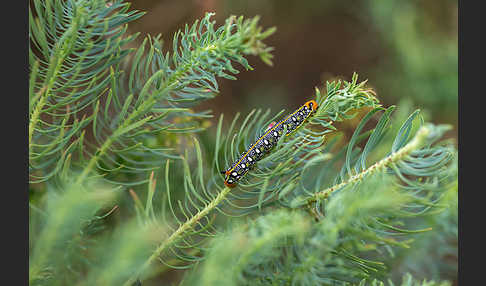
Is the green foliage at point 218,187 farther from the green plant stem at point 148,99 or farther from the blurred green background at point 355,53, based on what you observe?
the blurred green background at point 355,53

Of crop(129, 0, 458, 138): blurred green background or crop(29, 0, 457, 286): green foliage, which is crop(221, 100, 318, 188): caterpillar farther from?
crop(129, 0, 458, 138): blurred green background

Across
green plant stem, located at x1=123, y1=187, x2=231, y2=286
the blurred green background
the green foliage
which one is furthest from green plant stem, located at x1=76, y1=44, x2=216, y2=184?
the blurred green background

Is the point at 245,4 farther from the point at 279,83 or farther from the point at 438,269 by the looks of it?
the point at 438,269

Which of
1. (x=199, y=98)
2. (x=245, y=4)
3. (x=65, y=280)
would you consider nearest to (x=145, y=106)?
(x=199, y=98)

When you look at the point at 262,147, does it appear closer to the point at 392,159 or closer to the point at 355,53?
the point at 392,159

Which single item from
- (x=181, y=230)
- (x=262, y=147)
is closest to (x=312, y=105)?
(x=262, y=147)

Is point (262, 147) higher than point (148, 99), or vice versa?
point (148, 99)

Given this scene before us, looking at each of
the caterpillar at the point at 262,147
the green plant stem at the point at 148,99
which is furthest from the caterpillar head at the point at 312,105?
the green plant stem at the point at 148,99
